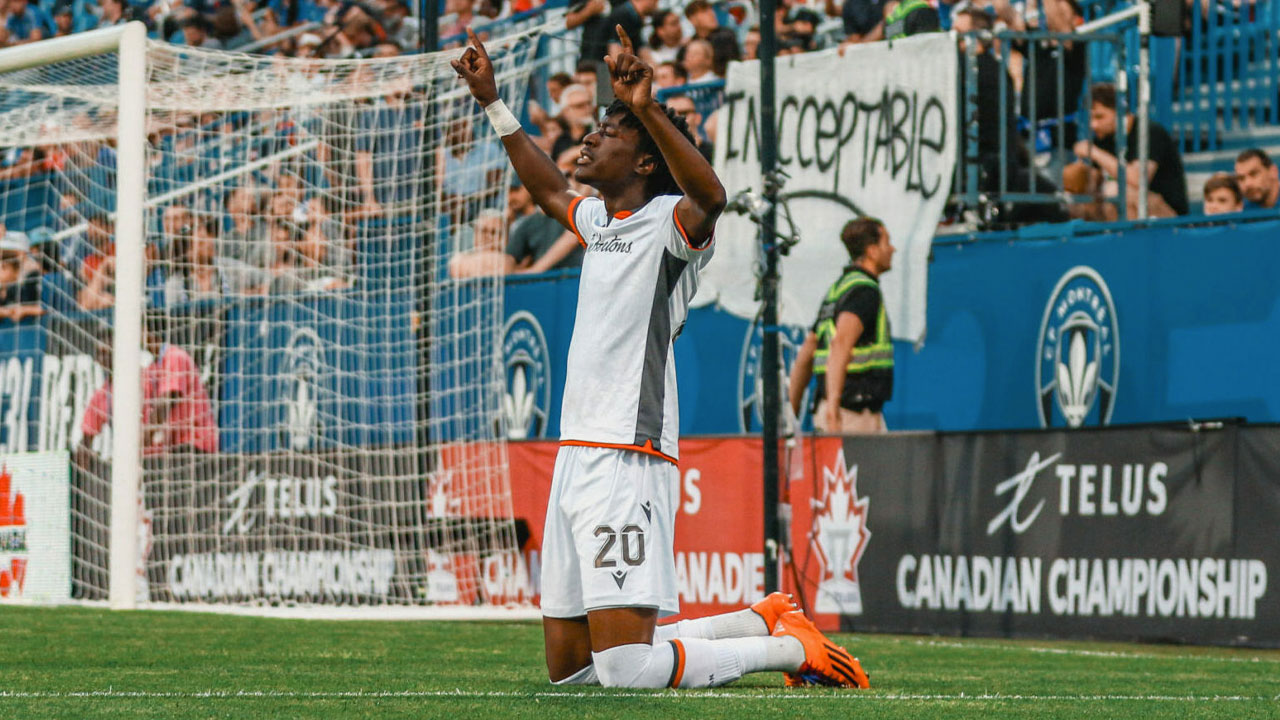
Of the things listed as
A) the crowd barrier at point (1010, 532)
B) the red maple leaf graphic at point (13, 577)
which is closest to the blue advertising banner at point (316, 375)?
the red maple leaf graphic at point (13, 577)

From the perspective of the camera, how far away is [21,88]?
14.0 m

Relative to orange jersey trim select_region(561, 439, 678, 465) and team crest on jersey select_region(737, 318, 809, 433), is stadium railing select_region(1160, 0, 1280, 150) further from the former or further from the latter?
orange jersey trim select_region(561, 439, 678, 465)

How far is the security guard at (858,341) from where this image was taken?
42.9 ft

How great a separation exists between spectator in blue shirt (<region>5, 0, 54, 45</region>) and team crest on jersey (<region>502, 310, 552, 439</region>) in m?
11.7

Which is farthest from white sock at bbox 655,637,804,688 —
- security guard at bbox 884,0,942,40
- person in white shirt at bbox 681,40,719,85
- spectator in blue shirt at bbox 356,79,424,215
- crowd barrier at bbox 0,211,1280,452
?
person in white shirt at bbox 681,40,719,85

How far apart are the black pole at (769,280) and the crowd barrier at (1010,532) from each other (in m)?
0.36

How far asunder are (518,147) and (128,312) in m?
6.14

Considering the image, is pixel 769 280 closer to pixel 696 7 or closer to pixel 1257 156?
pixel 1257 156

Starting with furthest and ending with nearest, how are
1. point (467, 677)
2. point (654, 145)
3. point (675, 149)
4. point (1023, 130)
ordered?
point (1023, 130) → point (467, 677) → point (654, 145) → point (675, 149)

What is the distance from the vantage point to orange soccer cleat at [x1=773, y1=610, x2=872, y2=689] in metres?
6.58

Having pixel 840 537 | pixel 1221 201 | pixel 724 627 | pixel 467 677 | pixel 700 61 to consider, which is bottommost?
pixel 467 677

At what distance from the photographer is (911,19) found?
1424 centimetres

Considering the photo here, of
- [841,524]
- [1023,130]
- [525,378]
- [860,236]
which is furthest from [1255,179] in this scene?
[525,378]

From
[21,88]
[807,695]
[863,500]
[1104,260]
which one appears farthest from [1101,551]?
[21,88]
